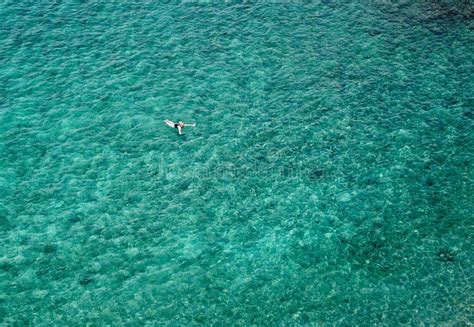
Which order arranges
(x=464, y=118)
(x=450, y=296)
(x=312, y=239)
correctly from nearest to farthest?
(x=450, y=296) < (x=312, y=239) < (x=464, y=118)

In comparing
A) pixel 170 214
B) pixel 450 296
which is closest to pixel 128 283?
pixel 170 214

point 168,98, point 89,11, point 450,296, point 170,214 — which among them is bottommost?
point 450,296

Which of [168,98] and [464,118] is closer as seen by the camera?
[464,118]

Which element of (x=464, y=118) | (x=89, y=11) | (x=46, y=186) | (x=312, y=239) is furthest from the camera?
(x=89, y=11)

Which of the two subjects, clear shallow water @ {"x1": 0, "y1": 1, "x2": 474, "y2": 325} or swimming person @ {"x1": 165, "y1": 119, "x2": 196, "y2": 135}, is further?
swimming person @ {"x1": 165, "y1": 119, "x2": 196, "y2": 135}

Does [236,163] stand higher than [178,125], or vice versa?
[178,125]

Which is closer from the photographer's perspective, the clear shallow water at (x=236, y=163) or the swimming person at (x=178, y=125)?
the clear shallow water at (x=236, y=163)

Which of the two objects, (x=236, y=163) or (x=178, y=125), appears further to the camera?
(x=178, y=125)

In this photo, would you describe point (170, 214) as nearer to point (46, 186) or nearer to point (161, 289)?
point (161, 289)
